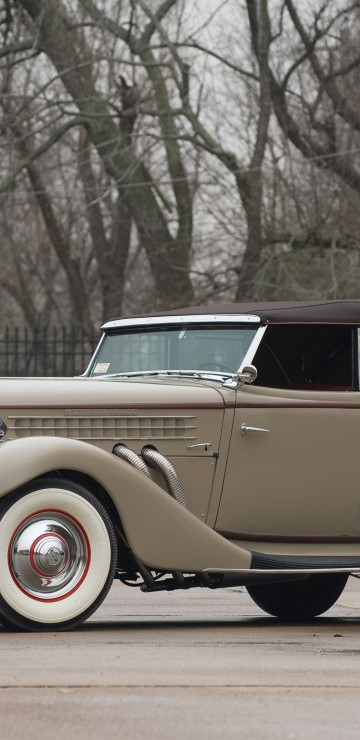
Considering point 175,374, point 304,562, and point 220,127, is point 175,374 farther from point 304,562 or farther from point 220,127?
point 220,127

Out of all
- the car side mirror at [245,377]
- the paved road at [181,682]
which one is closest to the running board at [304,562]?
the paved road at [181,682]

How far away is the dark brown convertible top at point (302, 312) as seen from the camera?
7.68 metres

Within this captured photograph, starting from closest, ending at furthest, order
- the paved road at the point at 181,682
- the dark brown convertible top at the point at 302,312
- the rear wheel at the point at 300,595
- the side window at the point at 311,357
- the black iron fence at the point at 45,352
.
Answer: the paved road at the point at 181,682, the dark brown convertible top at the point at 302,312, the side window at the point at 311,357, the rear wheel at the point at 300,595, the black iron fence at the point at 45,352

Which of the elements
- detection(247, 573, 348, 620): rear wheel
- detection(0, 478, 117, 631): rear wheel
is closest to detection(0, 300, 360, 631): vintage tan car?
detection(0, 478, 117, 631): rear wheel

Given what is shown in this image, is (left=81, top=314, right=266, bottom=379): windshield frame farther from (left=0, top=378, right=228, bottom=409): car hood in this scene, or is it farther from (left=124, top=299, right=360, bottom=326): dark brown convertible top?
(left=0, top=378, right=228, bottom=409): car hood

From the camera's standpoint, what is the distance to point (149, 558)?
6938 mm

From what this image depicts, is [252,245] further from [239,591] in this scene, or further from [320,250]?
[239,591]

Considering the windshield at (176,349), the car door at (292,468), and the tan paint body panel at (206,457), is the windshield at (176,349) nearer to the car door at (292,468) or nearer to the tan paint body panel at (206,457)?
the tan paint body panel at (206,457)

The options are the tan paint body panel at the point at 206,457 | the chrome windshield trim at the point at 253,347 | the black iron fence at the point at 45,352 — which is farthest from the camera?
the black iron fence at the point at 45,352

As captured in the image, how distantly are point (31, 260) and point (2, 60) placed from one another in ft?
54.6

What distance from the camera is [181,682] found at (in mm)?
5055

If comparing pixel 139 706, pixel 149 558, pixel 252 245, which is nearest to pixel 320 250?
pixel 252 245

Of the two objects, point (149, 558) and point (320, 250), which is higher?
point (320, 250)

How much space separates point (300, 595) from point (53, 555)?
2291mm
